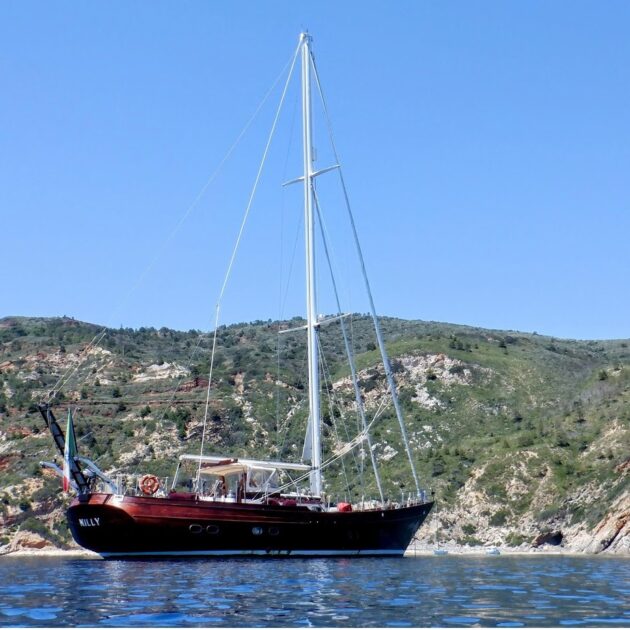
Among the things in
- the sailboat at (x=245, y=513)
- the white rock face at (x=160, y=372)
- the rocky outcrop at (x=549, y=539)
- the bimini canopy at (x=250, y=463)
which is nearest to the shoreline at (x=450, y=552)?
the rocky outcrop at (x=549, y=539)

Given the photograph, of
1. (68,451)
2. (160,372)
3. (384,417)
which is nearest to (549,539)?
(384,417)

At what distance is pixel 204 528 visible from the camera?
3741 centimetres

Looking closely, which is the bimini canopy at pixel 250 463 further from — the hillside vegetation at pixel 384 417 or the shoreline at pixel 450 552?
the shoreline at pixel 450 552

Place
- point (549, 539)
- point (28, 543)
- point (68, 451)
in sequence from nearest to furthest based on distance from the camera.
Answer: point (68, 451)
point (549, 539)
point (28, 543)

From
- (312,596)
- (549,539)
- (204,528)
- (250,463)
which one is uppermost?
(250,463)

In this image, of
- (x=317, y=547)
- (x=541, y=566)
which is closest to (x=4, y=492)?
(x=317, y=547)

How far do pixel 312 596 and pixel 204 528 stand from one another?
640 inches

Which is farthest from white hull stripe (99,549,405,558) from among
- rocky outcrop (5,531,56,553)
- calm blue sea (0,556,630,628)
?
rocky outcrop (5,531,56,553)

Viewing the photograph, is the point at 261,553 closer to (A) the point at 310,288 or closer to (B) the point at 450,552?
(A) the point at 310,288

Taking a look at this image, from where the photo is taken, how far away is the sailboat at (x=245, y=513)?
3691 centimetres

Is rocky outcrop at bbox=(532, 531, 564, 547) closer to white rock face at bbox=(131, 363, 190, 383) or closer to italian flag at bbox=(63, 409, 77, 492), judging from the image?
italian flag at bbox=(63, 409, 77, 492)

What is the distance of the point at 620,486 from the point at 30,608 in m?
42.5

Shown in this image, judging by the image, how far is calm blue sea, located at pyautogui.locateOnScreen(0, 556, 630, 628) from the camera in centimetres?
1748

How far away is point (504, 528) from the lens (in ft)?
193
